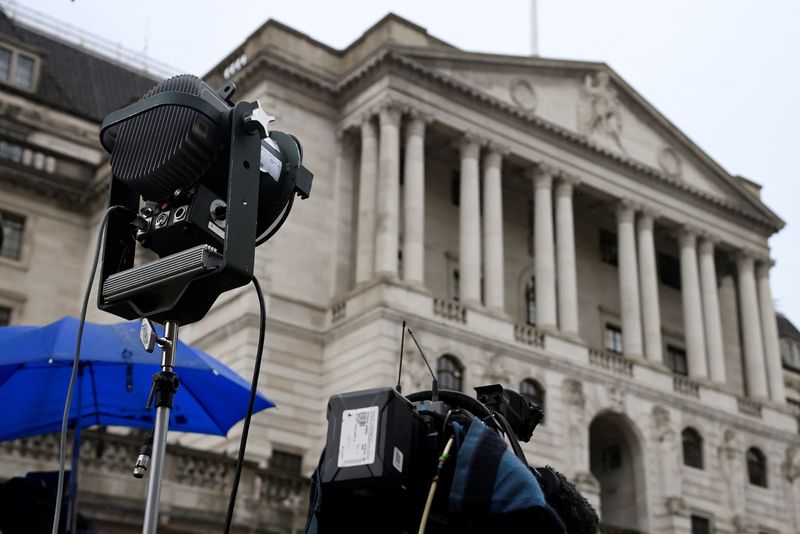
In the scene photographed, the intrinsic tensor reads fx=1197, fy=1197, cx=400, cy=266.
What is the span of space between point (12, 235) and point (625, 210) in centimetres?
2362

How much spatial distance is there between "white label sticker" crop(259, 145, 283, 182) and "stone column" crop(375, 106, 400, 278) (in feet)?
104

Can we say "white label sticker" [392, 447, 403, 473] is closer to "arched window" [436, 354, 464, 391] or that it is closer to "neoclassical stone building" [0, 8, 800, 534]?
"neoclassical stone building" [0, 8, 800, 534]

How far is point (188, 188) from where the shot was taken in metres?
5.28

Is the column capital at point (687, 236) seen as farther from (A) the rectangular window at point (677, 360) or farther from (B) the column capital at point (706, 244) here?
(A) the rectangular window at point (677, 360)

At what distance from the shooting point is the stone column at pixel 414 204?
38656 mm

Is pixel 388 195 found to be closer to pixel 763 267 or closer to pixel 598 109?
pixel 598 109

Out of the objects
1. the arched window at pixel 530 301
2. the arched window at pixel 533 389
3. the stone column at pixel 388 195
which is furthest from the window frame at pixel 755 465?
the stone column at pixel 388 195

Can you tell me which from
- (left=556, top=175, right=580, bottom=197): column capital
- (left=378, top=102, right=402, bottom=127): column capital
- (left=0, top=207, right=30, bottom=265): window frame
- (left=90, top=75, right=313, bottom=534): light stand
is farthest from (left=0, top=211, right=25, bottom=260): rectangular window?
(left=90, top=75, right=313, bottom=534): light stand

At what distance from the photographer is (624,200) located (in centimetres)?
4553

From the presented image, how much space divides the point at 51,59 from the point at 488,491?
5520cm

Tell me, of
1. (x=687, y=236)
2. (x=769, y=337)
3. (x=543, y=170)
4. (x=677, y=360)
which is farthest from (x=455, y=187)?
(x=769, y=337)

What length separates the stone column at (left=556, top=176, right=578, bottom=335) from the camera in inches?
1655

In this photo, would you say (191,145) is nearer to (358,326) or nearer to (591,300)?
(358,326)

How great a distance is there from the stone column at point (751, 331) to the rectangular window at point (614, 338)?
5.48m
